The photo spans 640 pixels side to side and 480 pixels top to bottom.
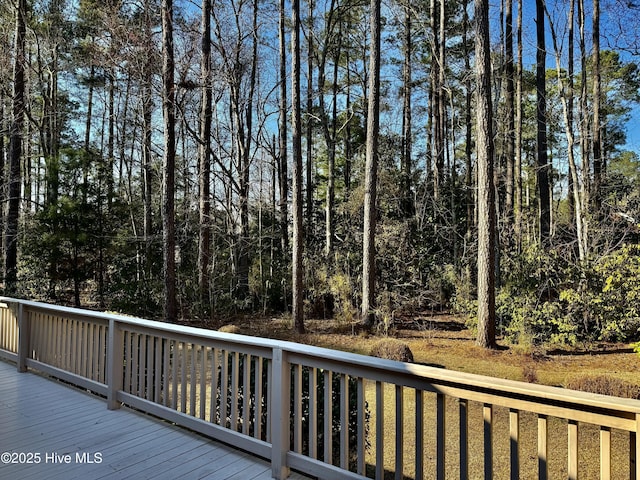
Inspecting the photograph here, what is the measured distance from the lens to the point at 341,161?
18.6 metres

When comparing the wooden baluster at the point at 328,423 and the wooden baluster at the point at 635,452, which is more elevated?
the wooden baluster at the point at 635,452

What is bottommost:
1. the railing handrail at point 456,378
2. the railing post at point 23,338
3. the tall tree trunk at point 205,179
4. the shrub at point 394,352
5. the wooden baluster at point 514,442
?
the shrub at point 394,352

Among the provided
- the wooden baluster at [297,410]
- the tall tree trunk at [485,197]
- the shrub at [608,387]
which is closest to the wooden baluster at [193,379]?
the wooden baluster at [297,410]

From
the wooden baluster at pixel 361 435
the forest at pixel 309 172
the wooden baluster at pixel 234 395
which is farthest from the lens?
the forest at pixel 309 172

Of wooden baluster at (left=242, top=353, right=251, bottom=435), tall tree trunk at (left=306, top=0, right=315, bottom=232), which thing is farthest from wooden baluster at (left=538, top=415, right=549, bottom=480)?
tall tree trunk at (left=306, top=0, right=315, bottom=232)

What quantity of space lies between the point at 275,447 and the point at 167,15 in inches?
352

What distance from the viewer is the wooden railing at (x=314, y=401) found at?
1618 millimetres

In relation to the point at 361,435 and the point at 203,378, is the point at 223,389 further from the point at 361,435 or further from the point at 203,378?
the point at 361,435

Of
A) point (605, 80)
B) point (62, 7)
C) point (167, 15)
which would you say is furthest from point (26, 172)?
point (605, 80)

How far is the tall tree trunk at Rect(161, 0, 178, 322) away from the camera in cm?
842

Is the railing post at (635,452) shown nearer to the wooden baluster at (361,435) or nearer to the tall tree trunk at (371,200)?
the wooden baluster at (361,435)

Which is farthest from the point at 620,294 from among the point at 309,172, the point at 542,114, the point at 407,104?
the point at 309,172

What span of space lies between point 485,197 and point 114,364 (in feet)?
23.7

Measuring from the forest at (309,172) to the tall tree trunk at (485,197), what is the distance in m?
0.04
